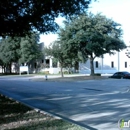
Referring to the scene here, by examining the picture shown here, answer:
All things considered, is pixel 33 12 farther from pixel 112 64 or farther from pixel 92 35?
pixel 112 64

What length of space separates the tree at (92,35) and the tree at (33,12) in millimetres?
25280

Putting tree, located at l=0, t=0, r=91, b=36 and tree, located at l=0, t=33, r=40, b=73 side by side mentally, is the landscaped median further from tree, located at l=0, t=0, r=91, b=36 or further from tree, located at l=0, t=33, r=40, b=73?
tree, located at l=0, t=33, r=40, b=73

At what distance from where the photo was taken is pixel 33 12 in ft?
35.7

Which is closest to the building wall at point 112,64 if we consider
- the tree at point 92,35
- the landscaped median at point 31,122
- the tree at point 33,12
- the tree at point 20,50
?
the tree at point 20,50

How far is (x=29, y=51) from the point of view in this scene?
2554 inches

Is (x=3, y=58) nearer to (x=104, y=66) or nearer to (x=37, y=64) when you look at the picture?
(x=37, y=64)

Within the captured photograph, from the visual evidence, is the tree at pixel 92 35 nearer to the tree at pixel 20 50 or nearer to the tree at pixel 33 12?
the tree at pixel 33 12

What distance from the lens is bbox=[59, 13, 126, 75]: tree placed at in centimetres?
3806

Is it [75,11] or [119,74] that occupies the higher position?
[75,11]

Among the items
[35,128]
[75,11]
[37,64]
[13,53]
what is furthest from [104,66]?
[35,128]

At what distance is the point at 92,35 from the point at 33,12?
89.9 feet

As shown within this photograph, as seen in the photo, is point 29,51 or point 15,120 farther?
point 29,51

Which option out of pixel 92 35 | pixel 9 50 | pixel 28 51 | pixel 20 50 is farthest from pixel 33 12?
pixel 9 50

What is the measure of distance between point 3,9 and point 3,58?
5821 centimetres
